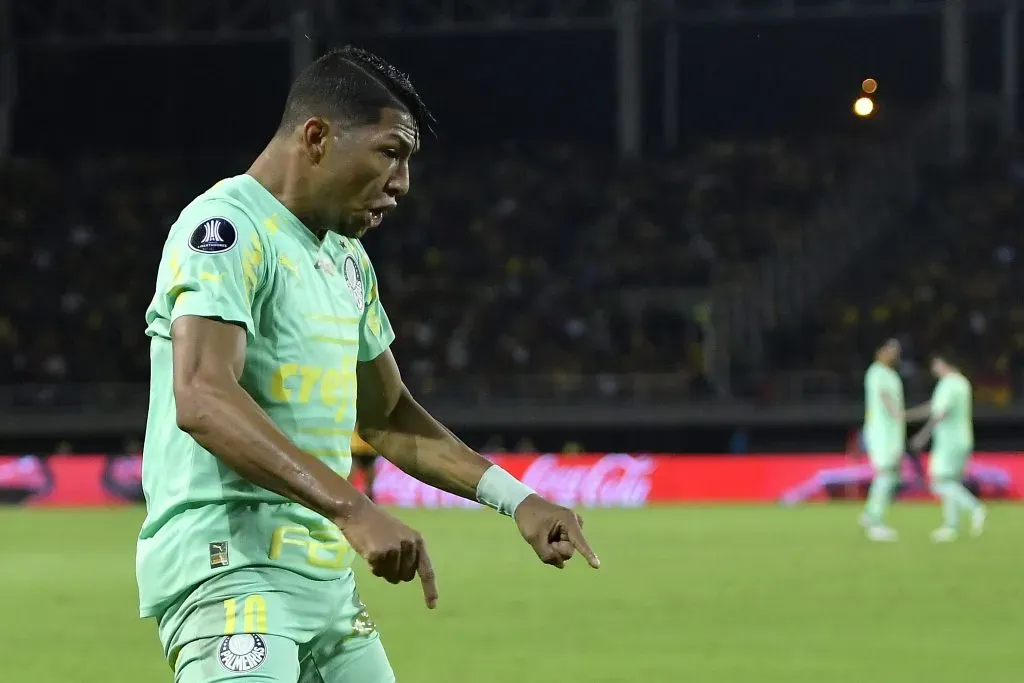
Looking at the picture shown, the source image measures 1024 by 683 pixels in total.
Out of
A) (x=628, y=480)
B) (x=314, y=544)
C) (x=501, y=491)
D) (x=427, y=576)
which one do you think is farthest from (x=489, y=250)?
A: (x=427, y=576)

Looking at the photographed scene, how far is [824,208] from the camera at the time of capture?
36.4 m

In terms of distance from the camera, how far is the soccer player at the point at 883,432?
746 inches

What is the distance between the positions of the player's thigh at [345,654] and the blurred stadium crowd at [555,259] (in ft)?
88.5

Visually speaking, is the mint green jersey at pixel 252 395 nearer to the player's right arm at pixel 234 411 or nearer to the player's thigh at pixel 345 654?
the player's right arm at pixel 234 411

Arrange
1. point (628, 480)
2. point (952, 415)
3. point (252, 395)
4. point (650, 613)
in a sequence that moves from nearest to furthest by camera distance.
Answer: point (252, 395) → point (650, 613) → point (952, 415) → point (628, 480)

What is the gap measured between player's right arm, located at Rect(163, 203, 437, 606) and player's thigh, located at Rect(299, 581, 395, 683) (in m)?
0.42

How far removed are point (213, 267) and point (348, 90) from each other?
1.74ft

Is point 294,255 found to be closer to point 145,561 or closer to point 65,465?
point 145,561

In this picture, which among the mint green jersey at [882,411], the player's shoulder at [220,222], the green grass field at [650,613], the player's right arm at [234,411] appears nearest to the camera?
the player's right arm at [234,411]

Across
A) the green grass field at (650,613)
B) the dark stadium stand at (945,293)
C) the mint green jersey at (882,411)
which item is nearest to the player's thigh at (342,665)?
the green grass field at (650,613)

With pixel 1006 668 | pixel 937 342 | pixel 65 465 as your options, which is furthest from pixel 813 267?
pixel 1006 668

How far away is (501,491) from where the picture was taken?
385cm

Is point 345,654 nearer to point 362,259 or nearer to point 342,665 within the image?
point 342,665

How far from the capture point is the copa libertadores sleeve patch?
3254 millimetres
